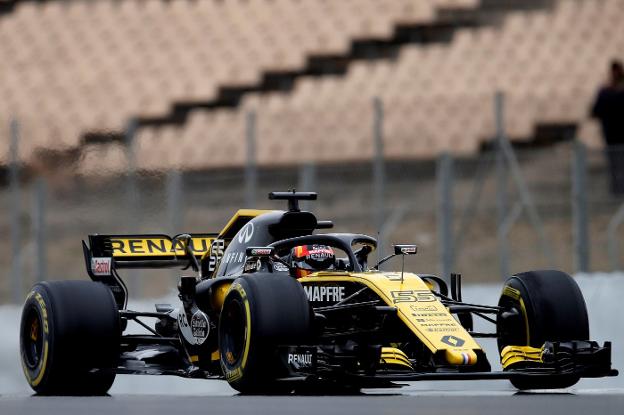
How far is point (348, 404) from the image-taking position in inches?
326

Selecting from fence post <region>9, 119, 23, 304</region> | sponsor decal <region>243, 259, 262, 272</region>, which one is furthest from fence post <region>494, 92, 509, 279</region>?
sponsor decal <region>243, 259, 262, 272</region>

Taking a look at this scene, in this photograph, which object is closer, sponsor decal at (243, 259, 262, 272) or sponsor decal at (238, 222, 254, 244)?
sponsor decal at (243, 259, 262, 272)

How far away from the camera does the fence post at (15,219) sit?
19.0 meters

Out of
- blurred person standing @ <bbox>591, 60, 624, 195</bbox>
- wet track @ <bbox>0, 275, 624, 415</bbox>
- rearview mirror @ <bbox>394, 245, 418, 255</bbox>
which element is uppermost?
blurred person standing @ <bbox>591, 60, 624, 195</bbox>

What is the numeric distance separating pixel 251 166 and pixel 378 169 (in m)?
1.47

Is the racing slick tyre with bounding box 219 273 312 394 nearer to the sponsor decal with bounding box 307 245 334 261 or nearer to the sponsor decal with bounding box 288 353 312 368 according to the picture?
the sponsor decal with bounding box 288 353 312 368

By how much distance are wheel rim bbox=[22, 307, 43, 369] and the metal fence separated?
697cm

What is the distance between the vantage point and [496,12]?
2656 cm

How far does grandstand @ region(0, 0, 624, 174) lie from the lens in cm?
2108

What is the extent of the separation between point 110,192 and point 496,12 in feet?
32.1

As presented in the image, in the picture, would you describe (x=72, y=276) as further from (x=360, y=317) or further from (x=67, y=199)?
(x=360, y=317)

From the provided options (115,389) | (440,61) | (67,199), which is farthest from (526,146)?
(115,389)

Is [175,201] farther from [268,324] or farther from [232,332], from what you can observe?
[268,324]

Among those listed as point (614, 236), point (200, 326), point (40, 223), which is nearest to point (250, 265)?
point (200, 326)
